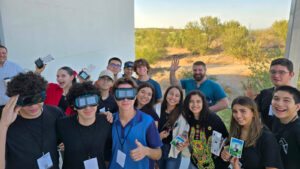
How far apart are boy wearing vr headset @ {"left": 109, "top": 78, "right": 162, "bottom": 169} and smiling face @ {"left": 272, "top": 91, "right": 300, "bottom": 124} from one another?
4.02 ft

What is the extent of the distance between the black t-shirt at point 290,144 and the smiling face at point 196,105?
856mm

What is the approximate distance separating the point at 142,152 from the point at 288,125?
1438 mm

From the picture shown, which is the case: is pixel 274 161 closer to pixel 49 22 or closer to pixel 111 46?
pixel 49 22

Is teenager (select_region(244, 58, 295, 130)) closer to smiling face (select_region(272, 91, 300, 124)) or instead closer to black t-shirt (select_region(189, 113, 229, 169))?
smiling face (select_region(272, 91, 300, 124))

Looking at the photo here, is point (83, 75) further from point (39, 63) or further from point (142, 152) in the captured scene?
point (142, 152)

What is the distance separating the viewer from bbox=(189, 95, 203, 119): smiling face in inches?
92.9

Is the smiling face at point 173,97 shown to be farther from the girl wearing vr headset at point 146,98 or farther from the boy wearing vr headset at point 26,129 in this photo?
the boy wearing vr headset at point 26,129

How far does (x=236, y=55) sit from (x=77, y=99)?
20.1 metres

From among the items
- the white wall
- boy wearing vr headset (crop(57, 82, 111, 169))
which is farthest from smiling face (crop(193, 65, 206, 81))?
the white wall

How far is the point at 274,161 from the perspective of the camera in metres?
1.64

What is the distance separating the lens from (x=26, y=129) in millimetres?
1583

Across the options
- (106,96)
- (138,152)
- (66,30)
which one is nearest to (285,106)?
(138,152)

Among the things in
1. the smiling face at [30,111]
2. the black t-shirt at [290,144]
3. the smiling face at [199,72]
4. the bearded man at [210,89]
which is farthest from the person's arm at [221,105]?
the smiling face at [30,111]

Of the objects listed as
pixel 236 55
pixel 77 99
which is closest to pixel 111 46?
pixel 77 99
